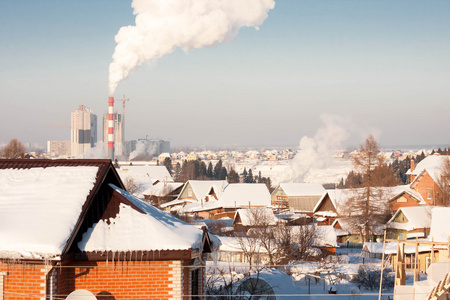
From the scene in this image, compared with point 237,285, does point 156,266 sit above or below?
above

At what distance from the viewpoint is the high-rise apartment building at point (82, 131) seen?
17750cm

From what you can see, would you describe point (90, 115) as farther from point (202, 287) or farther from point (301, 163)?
point (202, 287)

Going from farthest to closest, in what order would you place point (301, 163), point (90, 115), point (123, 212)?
point (90, 115) → point (301, 163) → point (123, 212)

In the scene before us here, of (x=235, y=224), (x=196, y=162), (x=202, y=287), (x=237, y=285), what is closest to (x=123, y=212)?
(x=202, y=287)

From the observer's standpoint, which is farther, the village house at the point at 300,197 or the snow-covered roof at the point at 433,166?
the village house at the point at 300,197

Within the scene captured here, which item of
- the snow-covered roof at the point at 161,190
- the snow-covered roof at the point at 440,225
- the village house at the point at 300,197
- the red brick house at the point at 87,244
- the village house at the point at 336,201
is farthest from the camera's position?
the snow-covered roof at the point at 161,190

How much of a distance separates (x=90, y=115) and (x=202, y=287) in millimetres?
179157

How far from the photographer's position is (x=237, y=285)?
17.9 meters

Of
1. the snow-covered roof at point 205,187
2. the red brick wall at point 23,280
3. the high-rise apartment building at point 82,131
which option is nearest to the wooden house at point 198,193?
the snow-covered roof at point 205,187

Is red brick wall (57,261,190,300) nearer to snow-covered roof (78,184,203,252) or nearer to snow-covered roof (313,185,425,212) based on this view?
snow-covered roof (78,184,203,252)

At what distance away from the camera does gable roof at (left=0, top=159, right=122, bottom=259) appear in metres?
9.48

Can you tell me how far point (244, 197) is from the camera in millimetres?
59219

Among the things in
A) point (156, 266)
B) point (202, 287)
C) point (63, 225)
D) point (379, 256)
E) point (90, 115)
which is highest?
point (90, 115)

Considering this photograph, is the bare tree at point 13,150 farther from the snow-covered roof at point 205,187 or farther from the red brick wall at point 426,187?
the red brick wall at point 426,187
